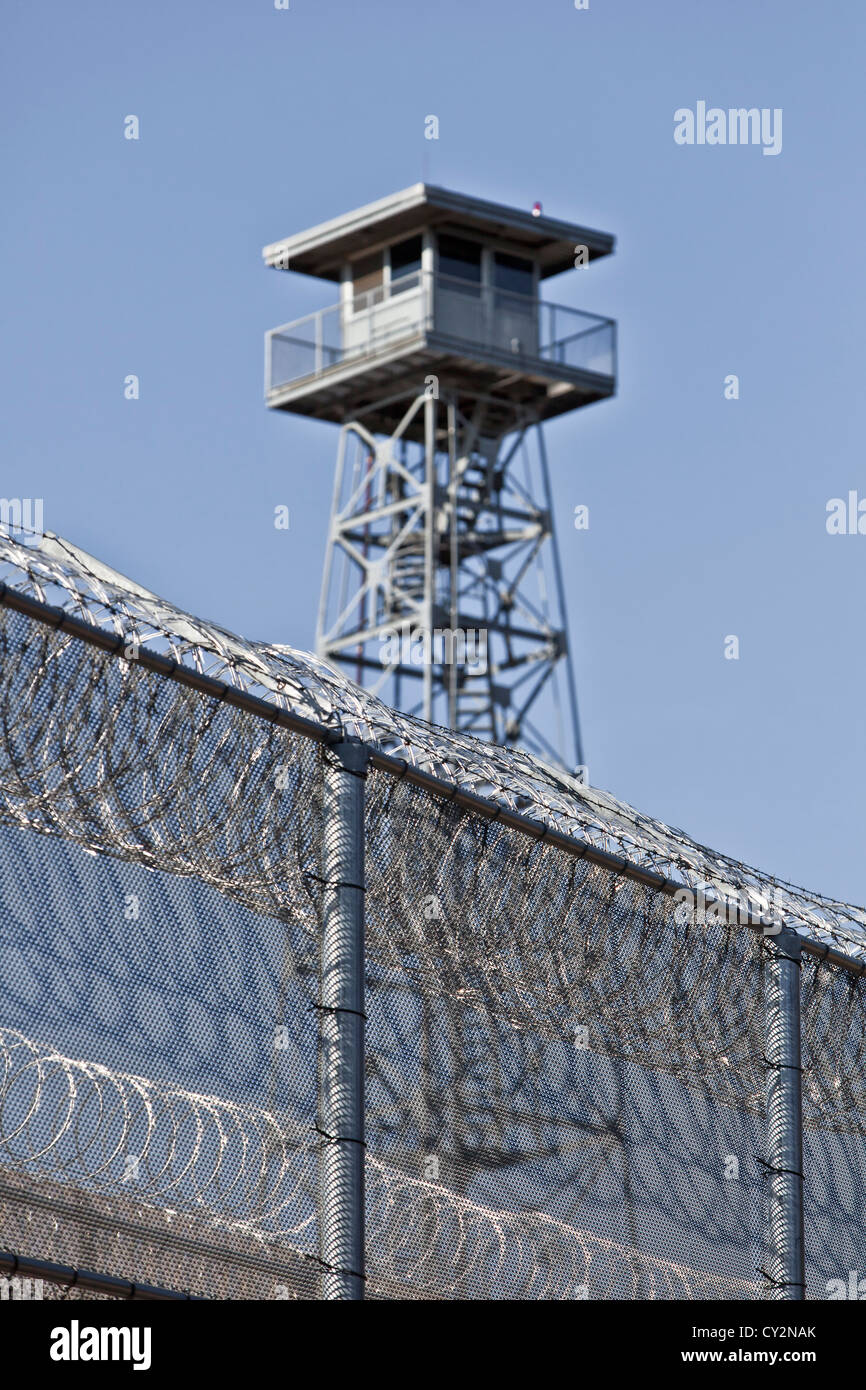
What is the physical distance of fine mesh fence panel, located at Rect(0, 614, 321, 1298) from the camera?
8.55 meters

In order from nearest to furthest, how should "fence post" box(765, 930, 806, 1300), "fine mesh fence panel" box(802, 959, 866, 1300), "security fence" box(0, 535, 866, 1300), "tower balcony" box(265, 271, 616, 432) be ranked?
1. "security fence" box(0, 535, 866, 1300)
2. "fence post" box(765, 930, 806, 1300)
3. "fine mesh fence panel" box(802, 959, 866, 1300)
4. "tower balcony" box(265, 271, 616, 432)

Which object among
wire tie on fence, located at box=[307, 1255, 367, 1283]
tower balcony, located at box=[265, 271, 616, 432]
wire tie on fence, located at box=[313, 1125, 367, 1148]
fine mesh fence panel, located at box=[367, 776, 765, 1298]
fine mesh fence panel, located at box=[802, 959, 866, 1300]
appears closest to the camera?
wire tie on fence, located at box=[307, 1255, 367, 1283]

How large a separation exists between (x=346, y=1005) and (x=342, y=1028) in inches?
3.1

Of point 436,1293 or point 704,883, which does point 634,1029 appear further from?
point 436,1293

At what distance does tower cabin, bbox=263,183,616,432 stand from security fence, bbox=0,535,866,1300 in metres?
23.0

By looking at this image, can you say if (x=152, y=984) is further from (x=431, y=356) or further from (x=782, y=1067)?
(x=431, y=356)

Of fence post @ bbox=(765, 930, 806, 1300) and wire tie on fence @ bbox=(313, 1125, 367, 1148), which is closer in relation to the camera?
wire tie on fence @ bbox=(313, 1125, 367, 1148)

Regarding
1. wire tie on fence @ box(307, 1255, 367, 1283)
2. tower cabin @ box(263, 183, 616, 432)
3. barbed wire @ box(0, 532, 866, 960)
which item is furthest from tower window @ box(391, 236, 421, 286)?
wire tie on fence @ box(307, 1255, 367, 1283)

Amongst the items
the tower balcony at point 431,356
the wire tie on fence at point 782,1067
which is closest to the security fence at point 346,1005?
the wire tie on fence at point 782,1067

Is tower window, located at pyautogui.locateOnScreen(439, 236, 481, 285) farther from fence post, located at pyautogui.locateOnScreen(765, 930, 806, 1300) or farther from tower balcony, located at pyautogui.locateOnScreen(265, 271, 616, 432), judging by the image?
fence post, located at pyautogui.locateOnScreen(765, 930, 806, 1300)

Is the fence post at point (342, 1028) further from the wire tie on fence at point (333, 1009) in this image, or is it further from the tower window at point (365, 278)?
the tower window at point (365, 278)

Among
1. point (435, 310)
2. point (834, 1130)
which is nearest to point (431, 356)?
point (435, 310)

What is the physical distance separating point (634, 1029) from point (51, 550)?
10.7 feet
